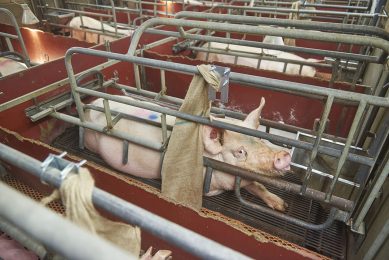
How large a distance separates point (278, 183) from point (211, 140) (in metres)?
0.62

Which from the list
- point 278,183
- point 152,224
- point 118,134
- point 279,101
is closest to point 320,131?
point 278,183

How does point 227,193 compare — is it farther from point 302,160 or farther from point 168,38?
point 168,38

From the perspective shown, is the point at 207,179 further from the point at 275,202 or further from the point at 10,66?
the point at 10,66

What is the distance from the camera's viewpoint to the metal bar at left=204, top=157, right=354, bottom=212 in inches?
69.0

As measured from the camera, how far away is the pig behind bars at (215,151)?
2152mm

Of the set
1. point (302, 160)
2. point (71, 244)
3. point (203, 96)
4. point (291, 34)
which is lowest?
point (302, 160)

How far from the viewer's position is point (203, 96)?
75.1 inches

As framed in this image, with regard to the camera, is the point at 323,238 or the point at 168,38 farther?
the point at 168,38

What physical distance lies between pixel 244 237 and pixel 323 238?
3.20ft

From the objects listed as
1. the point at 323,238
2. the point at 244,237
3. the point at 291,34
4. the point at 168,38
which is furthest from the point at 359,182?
the point at 168,38

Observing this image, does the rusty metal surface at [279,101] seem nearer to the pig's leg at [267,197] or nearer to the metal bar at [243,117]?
the metal bar at [243,117]

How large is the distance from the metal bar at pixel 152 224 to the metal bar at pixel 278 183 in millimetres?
1327

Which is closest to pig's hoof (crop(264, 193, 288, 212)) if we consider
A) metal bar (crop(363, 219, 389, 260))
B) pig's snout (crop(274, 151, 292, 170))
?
pig's snout (crop(274, 151, 292, 170))

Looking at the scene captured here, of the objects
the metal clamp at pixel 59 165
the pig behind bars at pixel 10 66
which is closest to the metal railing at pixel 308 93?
the metal clamp at pixel 59 165
